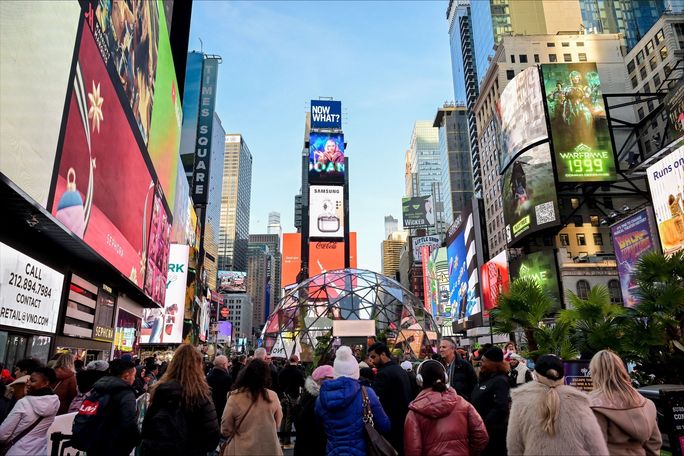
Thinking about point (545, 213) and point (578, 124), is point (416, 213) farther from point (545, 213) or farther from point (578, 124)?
point (545, 213)

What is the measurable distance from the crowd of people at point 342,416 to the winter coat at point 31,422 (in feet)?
0.03

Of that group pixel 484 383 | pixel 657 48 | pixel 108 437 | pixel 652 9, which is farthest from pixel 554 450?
pixel 652 9

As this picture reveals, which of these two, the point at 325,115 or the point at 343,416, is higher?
the point at 325,115

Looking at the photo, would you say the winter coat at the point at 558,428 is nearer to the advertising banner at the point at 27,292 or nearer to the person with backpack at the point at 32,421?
the person with backpack at the point at 32,421

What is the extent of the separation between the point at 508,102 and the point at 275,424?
52.1 meters

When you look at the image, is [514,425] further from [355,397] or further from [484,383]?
[484,383]

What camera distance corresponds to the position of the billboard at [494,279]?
48.4 metres

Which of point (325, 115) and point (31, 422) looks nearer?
point (31, 422)

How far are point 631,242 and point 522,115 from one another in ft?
69.3

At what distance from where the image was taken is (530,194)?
4412 cm

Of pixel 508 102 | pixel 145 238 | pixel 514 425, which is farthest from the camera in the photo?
pixel 508 102

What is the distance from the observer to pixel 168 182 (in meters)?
27.9

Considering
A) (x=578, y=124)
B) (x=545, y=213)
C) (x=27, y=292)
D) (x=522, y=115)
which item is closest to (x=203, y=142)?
(x=522, y=115)

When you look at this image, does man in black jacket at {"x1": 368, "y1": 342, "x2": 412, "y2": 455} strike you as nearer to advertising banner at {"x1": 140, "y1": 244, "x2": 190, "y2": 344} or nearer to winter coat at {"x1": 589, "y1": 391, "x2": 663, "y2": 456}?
winter coat at {"x1": 589, "y1": 391, "x2": 663, "y2": 456}
